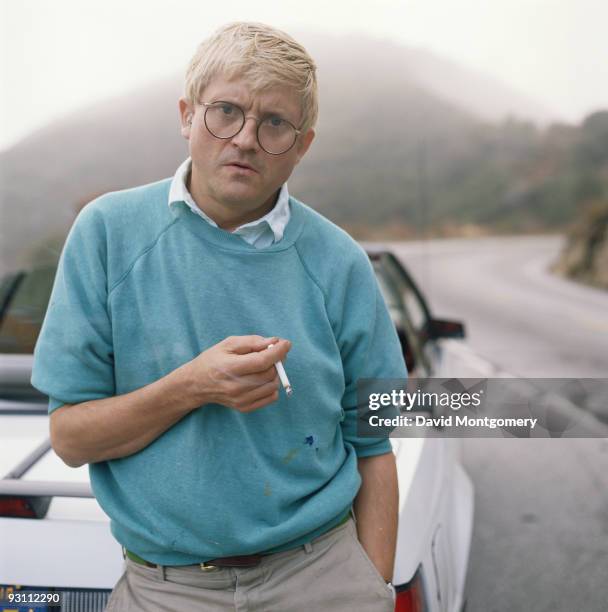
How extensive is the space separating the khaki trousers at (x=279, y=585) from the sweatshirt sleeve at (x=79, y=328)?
14.4 inches

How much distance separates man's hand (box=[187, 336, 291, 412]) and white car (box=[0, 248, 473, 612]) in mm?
610

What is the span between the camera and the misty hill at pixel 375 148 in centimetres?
5144

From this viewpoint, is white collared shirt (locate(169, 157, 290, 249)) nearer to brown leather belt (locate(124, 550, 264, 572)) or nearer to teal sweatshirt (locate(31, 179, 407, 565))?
teal sweatshirt (locate(31, 179, 407, 565))

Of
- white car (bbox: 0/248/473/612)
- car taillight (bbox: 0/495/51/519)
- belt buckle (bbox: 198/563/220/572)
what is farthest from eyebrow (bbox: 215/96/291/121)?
car taillight (bbox: 0/495/51/519)

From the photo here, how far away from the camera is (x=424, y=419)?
2475 mm

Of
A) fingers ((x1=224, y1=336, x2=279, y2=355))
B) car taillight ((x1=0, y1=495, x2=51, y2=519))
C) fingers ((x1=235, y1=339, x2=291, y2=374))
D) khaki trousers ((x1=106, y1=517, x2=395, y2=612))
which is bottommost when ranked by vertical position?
car taillight ((x1=0, y1=495, x2=51, y2=519))

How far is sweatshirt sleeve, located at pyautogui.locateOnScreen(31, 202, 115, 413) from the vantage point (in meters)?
1.24

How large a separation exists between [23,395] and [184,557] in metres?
1.31

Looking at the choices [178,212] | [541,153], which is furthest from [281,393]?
[541,153]

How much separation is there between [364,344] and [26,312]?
1842 mm

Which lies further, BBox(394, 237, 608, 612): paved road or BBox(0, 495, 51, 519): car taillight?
BBox(394, 237, 608, 612): paved road

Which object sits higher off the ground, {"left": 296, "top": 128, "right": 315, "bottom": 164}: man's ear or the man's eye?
the man's eye

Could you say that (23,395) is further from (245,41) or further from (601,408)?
(601,408)

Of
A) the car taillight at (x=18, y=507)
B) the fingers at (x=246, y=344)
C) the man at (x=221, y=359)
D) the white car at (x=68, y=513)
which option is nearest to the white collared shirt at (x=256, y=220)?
the man at (x=221, y=359)
